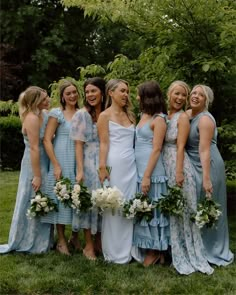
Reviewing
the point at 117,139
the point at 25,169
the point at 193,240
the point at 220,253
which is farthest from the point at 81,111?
the point at 220,253

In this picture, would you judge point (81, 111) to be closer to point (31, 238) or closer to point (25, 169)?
point (25, 169)

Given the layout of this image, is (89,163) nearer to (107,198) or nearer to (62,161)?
(62,161)

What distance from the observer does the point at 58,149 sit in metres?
5.32

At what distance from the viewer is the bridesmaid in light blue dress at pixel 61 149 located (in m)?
5.25

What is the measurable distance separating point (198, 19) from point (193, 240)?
8.81 ft

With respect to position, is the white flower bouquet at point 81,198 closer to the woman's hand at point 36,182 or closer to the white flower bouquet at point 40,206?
the white flower bouquet at point 40,206

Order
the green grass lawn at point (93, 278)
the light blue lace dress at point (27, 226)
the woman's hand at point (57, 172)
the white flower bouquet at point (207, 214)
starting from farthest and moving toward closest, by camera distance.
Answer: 1. the light blue lace dress at point (27, 226)
2. the woman's hand at point (57, 172)
3. the white flower bouquet at point (207, 214)
4. the green grass lawn at point (93, 278)

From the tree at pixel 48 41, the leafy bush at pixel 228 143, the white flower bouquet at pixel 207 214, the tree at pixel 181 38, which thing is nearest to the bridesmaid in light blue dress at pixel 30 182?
the tree at pixel 181 38

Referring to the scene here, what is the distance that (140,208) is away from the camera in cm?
489

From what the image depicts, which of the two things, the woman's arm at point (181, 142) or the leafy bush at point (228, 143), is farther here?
the leafy bush at point (228, 143)

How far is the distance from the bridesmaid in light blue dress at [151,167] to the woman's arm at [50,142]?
2.87 feet

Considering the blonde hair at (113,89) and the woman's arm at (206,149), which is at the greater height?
the blonde hair at (113,89)

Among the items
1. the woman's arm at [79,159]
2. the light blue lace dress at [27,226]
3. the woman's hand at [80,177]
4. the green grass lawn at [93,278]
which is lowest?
the green grass lawn at [93,278]

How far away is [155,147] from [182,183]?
1.51 ft
